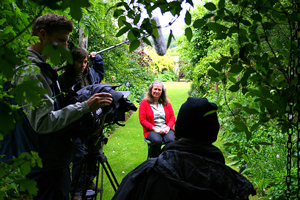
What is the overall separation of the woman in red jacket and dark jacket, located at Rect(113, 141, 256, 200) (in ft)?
7.87

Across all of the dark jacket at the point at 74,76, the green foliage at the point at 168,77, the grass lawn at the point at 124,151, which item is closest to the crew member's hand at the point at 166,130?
the grass lawn at the point at 124,151

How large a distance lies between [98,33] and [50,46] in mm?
4812

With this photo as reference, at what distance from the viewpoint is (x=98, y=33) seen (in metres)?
5.18

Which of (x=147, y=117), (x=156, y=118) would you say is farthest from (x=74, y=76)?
(x=156, y=118)

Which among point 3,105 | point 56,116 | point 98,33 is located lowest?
point 56,116

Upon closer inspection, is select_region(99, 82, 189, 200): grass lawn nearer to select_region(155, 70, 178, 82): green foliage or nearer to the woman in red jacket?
the woman in red jacket

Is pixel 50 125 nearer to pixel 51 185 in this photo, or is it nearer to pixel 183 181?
pixel 51 185

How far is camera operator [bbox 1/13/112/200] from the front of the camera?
58.0 inches

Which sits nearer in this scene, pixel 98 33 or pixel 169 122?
pixel 169 122

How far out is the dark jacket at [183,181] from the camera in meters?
1.14

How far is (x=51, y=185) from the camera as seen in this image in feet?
5.24

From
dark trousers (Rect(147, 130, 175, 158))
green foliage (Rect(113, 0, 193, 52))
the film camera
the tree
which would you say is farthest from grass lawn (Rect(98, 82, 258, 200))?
green foliage (Rect(113, 0, 193, 52))

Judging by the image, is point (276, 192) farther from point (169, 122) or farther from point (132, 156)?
point (132, 156)

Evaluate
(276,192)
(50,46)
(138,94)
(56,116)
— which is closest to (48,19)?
(56,116)
